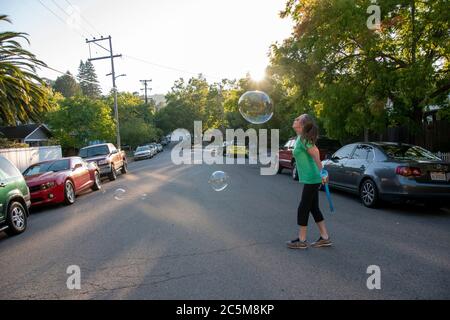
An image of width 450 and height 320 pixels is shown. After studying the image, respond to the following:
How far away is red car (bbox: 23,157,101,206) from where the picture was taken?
10094mm


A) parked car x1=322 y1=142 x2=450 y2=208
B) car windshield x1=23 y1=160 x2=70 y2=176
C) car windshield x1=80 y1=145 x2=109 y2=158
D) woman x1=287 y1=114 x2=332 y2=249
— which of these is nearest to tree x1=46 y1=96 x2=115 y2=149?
car windshield x1=80 y1=145 x2=109 y2=158

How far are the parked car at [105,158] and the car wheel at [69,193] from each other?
566 cm

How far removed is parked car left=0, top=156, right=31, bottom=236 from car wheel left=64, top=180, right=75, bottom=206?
241 cm

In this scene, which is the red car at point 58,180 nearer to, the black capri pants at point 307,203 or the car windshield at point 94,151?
the car windshield at point 94,151

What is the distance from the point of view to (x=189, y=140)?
88625 millimetres

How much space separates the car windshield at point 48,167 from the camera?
11547 mm

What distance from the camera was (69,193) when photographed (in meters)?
10.8

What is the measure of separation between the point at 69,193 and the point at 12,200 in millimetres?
3378

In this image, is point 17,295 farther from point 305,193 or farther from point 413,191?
point 413,191

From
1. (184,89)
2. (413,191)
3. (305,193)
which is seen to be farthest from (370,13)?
(184,89)

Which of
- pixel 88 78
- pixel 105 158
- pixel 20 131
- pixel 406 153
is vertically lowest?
pixel 105 158

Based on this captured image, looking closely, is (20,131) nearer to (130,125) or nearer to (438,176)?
(130,125)

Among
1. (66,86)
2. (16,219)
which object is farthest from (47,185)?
(66,86)

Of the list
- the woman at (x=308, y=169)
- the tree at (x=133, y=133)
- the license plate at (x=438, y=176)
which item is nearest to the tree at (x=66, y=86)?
the tree at (x=133, y=133)
